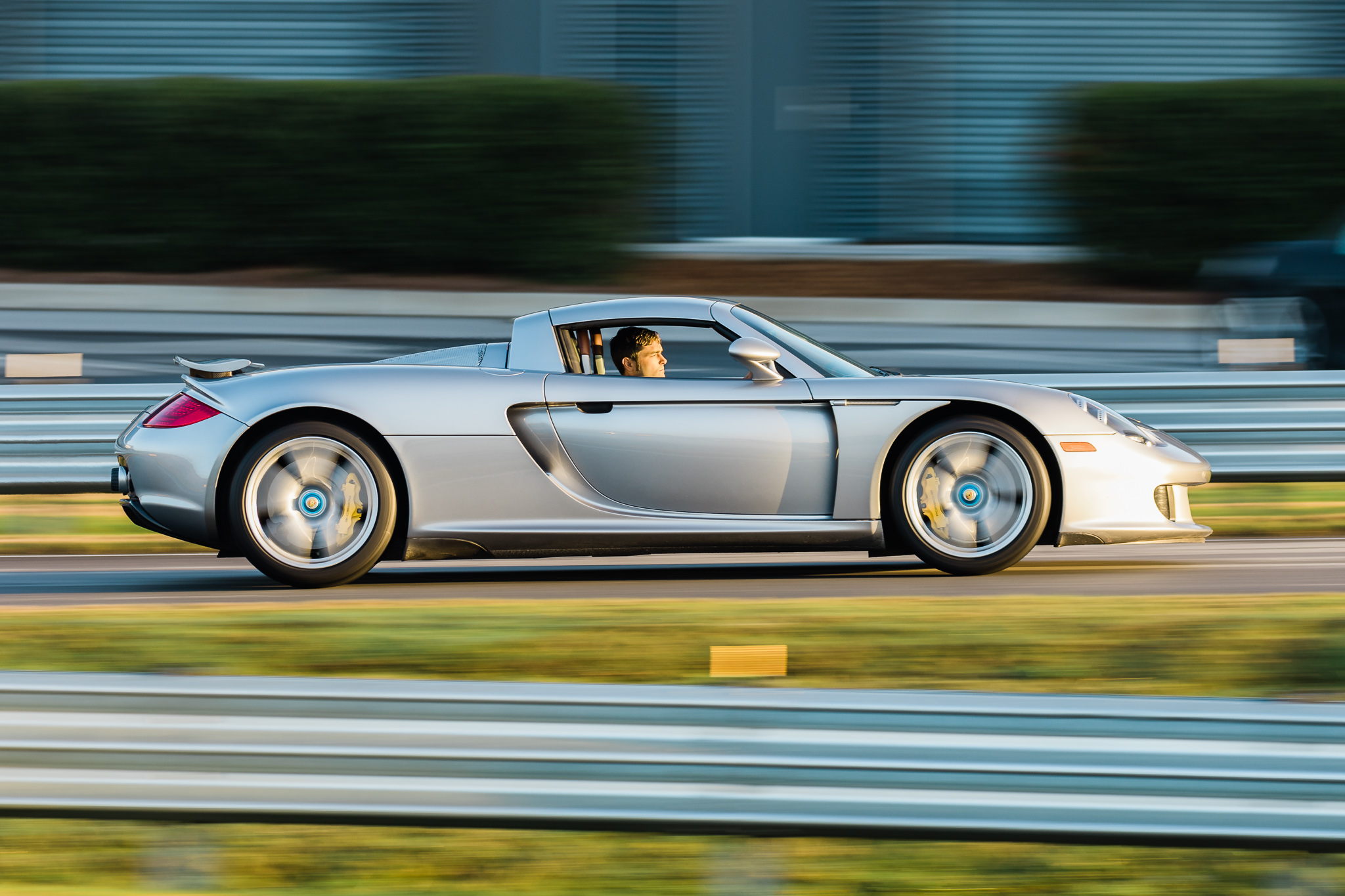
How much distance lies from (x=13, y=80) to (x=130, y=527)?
23.6 ft

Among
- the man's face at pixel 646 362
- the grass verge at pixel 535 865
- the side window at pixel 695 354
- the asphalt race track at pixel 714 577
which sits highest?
the side window at pixel 695 354

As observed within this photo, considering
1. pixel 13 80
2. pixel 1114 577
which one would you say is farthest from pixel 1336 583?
pixel 13 80

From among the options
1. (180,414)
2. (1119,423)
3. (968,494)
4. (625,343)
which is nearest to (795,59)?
(625,343)

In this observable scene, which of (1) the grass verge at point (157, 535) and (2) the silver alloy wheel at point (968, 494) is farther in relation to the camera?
(1) the grass verge at point (157, 535)

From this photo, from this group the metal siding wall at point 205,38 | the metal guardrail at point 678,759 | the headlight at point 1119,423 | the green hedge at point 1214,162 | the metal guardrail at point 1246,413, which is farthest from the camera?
the metal siding wall at point 205,38

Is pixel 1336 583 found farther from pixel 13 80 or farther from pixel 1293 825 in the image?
pixel 13 80

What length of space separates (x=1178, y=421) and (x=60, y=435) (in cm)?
550

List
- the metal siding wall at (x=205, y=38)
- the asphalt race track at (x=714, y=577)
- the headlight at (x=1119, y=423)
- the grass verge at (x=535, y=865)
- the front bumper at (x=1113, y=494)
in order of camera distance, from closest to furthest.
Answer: the grass verge at (x=535, y=865)
the asphalt race track at (x=714, y=577)
the front bumper at (x=1113, y=494)
the headlight at (x=1119, y=423)
the metal siding wall at (x=205, y=38)

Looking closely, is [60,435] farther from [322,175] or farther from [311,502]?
[322,175]

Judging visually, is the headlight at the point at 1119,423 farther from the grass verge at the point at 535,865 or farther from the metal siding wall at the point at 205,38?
the metal siding wall at the point at 205,38

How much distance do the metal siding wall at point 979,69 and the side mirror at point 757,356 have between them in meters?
9.66

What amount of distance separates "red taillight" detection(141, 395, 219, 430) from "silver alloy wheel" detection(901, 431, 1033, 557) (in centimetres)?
260

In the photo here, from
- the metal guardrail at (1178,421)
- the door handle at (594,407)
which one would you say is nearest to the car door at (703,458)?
the door handle at (594,407)

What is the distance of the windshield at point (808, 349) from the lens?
593cm
